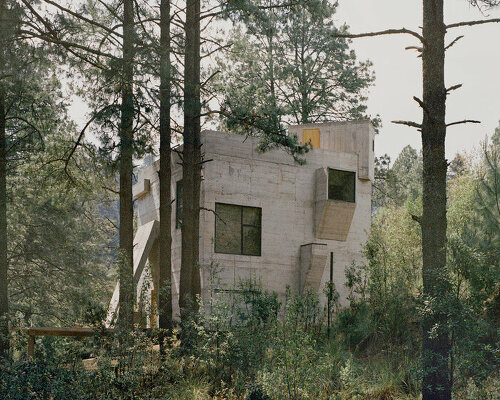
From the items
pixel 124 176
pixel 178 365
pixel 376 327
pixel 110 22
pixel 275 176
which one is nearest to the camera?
pixel 178 365

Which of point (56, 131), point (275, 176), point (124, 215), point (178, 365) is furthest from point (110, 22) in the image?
point (178, 365)

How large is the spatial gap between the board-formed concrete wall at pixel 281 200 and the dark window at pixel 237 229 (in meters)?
0.16

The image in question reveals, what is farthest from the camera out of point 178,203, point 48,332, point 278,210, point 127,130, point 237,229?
point 278,210

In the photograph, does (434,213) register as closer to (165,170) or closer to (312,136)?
(165,170)

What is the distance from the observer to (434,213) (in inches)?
318

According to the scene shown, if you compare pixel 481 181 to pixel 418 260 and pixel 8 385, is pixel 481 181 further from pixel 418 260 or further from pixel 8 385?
pixel 8 385

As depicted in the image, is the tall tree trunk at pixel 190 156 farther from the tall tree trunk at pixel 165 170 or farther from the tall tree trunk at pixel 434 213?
the tall tree trunk at pixel 434 213

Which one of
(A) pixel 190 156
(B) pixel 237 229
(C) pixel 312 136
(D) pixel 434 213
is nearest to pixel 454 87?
(D) pixel 434 213

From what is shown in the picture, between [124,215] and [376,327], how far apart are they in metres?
5.63

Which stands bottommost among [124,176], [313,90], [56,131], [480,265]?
[480,265]

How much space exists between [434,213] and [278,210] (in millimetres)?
9645

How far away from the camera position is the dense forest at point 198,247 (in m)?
8.00

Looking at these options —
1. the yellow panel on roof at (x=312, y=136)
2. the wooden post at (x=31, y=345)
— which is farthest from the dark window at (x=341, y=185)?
the wooden post at (x=31, y=345)

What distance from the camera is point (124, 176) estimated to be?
13.0 metres
